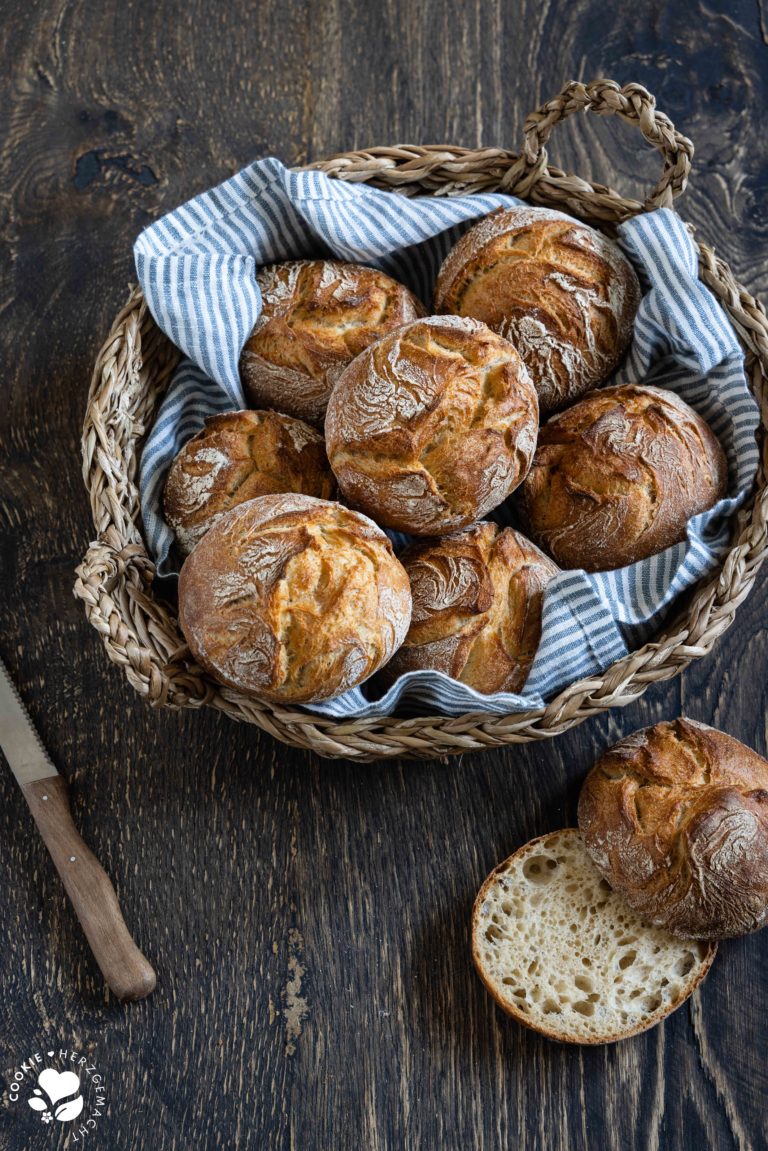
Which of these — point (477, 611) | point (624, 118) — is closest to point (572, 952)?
point (477, 611)

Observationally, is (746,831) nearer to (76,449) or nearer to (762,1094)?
(762,1094)

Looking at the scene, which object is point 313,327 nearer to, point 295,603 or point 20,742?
point 295,603

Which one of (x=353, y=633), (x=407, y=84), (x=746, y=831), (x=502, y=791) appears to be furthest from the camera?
(x=407, y=84)

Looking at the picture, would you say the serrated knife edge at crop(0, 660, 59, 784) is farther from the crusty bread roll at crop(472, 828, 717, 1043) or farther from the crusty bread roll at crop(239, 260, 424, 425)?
the crusty bread roll at crop(472, 828, 717, 1043)

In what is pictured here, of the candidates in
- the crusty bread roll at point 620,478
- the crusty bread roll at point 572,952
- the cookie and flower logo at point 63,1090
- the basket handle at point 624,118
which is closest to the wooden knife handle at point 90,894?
the cookie and flower logo at point 63,1090

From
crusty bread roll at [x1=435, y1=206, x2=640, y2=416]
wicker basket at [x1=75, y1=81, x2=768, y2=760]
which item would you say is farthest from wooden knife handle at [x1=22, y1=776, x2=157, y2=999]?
crusty bread roll at [x1=435, y1=206, x2=640, y2=416]

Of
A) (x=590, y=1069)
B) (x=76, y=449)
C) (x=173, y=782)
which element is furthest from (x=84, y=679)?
(x=590, y=1069)
